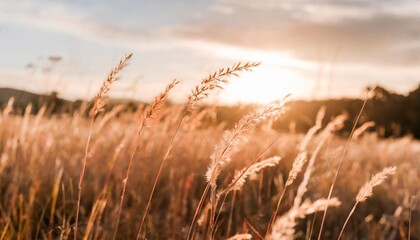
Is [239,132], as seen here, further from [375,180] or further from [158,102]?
[375,180]

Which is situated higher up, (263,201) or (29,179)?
(29,179)

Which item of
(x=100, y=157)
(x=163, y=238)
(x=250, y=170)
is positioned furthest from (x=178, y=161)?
(x=250, y=170)

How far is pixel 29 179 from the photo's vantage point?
13.7 feet

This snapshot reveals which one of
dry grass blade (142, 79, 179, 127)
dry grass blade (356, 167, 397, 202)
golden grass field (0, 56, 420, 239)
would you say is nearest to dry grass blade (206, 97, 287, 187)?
golden grass field (0, 56, 420, 239)

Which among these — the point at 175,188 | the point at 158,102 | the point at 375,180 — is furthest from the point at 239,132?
the point at 175,188

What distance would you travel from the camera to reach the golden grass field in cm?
173

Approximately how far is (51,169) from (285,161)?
280cm

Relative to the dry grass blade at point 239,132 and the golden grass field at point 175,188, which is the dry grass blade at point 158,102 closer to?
the golden grass field at point 175,188

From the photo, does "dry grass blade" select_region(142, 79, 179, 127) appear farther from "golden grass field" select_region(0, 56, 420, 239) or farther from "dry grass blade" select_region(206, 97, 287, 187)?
"dry grass blade" select_region(206, 97, 287, 187)

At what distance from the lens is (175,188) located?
15.5ft

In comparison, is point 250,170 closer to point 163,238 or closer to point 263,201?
point 163,238

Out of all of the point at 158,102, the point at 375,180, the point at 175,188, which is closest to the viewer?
the point at 158,102

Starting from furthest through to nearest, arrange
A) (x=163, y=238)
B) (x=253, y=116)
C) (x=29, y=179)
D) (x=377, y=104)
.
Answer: (x=377, y=104)
(x=29, y=179)
(x=163, y=238)
(x=253, y=116)

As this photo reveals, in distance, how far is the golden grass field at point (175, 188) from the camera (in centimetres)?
173
